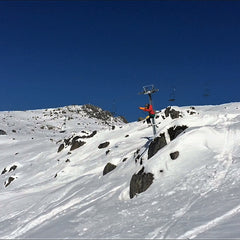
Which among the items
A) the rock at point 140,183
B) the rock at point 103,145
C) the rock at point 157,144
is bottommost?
the rock at point 140,183

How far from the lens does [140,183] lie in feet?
47.7

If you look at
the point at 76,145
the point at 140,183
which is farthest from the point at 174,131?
the point at 76,145

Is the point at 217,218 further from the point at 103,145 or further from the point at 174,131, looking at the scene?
the point at 103,145

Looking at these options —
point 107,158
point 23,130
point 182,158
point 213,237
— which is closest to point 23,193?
point 107,158

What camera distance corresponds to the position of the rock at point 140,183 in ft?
47.1

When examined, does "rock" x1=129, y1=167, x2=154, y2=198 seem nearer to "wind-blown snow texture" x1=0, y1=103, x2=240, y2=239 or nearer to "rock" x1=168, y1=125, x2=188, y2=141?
"wind-blown snow texture" x1=0, y1=103, x2=240, y2=239

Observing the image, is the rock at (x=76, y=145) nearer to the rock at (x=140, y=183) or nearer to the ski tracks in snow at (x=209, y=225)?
the rock at (x=140, y=183)

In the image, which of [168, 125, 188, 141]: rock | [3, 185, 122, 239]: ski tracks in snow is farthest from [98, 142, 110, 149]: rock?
[3, 185, 122, 239]: ski tracks in snow

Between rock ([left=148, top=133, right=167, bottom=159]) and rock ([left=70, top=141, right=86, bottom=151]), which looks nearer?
rock ([left=148, top=133, right=167, bottom=159])

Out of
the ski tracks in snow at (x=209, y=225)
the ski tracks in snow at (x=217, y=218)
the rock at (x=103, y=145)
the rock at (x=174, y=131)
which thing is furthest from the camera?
the rock at (x=103, y=145)

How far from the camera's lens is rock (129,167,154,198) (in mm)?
14344

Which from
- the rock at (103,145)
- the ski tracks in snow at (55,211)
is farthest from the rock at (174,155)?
the rock at (103,145)

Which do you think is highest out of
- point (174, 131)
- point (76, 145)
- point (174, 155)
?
point (76, 145)

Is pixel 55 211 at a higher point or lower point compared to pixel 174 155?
lower
